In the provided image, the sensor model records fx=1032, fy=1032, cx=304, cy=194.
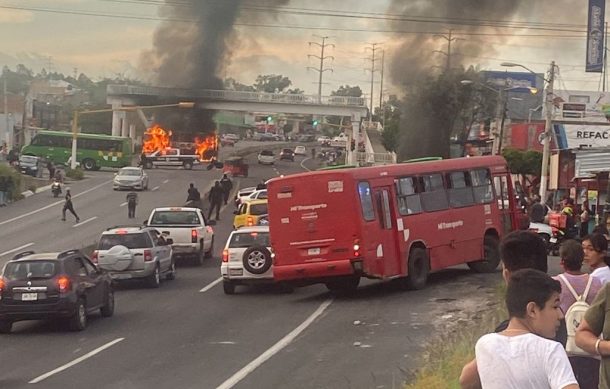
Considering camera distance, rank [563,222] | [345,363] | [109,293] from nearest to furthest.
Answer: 1. [345,363]
2. [109,293]
3. [563,222]

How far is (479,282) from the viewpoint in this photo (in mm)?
23922

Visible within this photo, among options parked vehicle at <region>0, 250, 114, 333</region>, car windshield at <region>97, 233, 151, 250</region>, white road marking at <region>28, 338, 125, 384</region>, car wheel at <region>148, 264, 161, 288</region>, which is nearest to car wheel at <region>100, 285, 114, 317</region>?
parked vehicle at <region>0, 250, 114, 333</region>

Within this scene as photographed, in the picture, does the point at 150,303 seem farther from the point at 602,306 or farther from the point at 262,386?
the point at 602,306

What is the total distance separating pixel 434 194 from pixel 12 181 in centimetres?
3657

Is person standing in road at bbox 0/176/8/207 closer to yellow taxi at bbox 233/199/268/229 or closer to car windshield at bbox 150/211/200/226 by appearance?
yellow taxi at bbox 233/199/268/229

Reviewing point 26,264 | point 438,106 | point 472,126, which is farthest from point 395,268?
point 472,126

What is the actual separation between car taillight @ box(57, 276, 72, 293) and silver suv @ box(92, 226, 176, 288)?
6.13 meters

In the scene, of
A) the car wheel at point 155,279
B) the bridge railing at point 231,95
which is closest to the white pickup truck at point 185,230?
the car wheel at point 155,279

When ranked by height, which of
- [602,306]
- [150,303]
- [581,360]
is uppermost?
[602,306]

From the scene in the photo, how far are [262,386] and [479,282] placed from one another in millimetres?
12103

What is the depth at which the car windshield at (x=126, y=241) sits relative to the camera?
2567 centimetres

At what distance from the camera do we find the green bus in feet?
268

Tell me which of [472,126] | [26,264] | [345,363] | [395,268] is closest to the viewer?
[345,363]

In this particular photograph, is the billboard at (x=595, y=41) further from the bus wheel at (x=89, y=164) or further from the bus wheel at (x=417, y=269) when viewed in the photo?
the bus wheel at (x=417, y=269)
